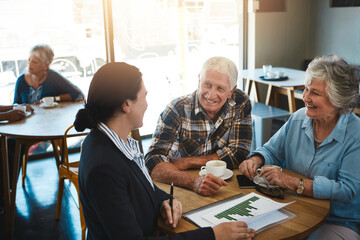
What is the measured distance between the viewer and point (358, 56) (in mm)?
4410

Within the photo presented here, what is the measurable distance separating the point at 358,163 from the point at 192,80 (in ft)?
11.3

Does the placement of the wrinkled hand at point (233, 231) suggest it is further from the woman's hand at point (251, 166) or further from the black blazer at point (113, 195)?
the woman's hand at point (251, 166)

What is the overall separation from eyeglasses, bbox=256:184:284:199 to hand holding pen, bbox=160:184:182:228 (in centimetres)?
37

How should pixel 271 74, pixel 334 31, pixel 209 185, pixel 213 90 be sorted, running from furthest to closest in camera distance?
pixel 334 31 < pixel 271 74 < pixel 213 90 < pixel 209 185

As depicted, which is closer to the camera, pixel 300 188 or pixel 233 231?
pixel 233 231

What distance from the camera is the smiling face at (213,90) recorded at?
1884mm

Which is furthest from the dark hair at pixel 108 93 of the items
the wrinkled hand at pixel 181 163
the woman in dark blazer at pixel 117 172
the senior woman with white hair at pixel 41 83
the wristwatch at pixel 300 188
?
the senior woman with white hair at pixel 41 83

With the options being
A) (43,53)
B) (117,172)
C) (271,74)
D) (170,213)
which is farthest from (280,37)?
(117,172)

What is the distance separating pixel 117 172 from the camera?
1.10 metres

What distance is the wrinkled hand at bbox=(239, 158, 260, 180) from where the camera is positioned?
1.64 meters

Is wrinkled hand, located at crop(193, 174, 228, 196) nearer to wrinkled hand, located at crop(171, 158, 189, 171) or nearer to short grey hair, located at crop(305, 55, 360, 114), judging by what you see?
wrinkled hand, located at crop(171, 158, 189, 171)

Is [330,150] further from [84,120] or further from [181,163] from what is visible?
[84,120]

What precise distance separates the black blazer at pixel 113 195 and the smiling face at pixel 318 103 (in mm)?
816

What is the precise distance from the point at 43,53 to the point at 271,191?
261 cm
